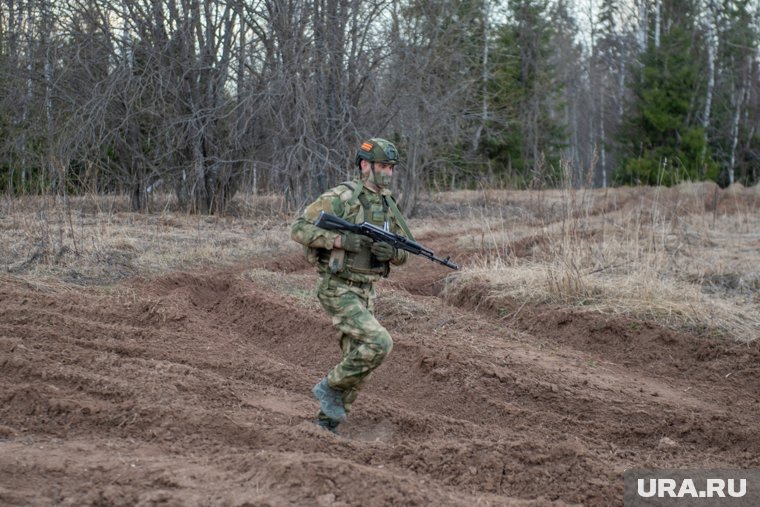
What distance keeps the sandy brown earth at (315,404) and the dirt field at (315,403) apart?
2cm

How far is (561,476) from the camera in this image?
5.23 metres

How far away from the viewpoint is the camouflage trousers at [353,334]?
18.7 ft

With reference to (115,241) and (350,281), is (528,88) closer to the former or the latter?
(115,241)

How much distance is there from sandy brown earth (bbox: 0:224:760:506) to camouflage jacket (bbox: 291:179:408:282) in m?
1.06

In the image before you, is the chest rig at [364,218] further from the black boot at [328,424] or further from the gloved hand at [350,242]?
the black boot at [328,424]

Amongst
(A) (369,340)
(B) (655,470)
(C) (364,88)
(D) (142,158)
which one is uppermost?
(C) (364,88)

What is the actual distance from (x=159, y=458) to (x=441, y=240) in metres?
11.6

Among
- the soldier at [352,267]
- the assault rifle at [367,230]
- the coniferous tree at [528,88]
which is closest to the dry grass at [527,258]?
the assault rifle at [367,230]

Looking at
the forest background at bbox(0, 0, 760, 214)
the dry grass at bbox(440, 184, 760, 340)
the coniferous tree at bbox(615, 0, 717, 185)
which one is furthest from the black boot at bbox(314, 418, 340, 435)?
the coniferous tree at bbox(615, 0, 717, 185)

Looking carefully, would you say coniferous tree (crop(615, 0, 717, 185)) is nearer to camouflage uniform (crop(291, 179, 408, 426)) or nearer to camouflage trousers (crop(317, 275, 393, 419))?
camouflage uniform (crop(291, 179, 408, 426))

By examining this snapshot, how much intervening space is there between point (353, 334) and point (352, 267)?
42 centimetres

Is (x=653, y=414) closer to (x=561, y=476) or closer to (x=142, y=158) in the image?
(x=561, y=476)

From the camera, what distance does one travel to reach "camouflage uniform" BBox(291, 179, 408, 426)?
5.70 metres

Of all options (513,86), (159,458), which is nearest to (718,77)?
(513,86)
